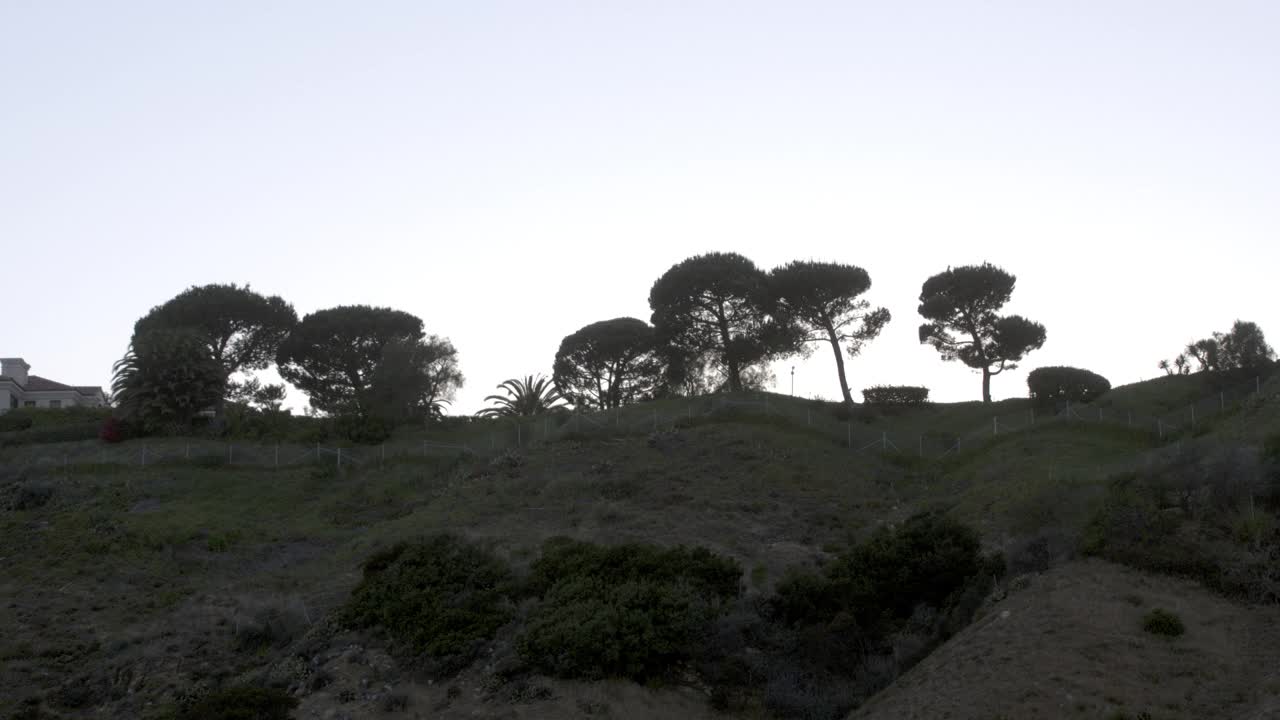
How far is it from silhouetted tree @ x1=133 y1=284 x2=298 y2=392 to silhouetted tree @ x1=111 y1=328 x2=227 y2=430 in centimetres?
944

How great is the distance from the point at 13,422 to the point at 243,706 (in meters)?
38.1

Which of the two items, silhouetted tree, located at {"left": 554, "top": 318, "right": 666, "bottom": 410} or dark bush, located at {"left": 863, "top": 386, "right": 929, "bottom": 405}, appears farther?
silhouetted tree, located at {"left": 554, "top": 318, "right": 666, "bottom": 410}

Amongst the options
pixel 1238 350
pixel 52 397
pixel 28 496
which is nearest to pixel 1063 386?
pixel 1238 350

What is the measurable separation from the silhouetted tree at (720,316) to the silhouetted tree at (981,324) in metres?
6.91

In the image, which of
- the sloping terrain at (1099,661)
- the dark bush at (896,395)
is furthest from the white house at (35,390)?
the sloping terrain at (1099,661)

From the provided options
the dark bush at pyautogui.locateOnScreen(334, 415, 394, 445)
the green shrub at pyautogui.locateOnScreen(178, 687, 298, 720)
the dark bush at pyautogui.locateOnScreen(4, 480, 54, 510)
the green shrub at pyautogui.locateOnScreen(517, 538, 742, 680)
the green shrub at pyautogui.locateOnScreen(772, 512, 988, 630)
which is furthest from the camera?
the dark bush at pyautogui.locateOnScreen(334, 415, 394, 445)

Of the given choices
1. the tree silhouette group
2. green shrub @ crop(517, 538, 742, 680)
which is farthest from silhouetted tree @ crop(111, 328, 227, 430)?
green shrub @ crop(517, 538, 742, 680)

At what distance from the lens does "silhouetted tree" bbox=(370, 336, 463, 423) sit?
157 feet

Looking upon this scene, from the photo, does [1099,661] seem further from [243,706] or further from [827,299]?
[827,299]

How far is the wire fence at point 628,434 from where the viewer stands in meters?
37.8

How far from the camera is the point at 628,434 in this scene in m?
39.8

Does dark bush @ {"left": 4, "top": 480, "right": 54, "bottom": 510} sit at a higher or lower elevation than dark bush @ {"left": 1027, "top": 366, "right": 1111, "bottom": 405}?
lower

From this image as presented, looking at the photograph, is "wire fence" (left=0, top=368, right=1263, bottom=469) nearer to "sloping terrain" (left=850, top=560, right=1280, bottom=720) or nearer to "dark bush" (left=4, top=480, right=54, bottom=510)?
"dark bush" (left=4, top=480, right=54, bottom=510)

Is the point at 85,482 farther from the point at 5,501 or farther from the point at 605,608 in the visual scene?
the point at 605,608
